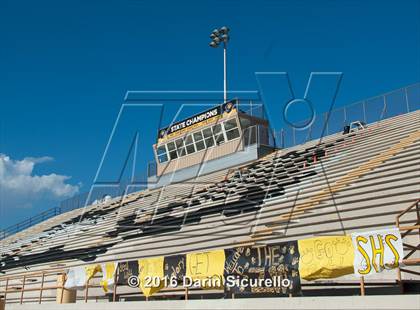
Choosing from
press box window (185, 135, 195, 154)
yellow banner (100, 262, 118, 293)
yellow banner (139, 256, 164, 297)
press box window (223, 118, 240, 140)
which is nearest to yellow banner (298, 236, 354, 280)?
yellow banner (139, 256, 164, 297)

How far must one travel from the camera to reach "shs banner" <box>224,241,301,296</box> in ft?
24.1

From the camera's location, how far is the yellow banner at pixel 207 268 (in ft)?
27.0

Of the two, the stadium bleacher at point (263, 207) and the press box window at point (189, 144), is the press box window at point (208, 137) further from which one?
the stadium bleacher at point (263, 207)

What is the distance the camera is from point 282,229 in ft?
34.2

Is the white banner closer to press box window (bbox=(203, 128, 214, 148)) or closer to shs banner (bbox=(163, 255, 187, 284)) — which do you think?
shs banner (bbox=(163, 255, 187, 284))

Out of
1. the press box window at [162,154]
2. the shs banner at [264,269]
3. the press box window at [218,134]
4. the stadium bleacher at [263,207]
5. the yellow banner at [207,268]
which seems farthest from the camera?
the press box window at [162,154]

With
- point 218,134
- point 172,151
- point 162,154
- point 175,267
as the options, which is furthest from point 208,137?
point 175,267

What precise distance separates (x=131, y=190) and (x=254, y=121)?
9.01 metres

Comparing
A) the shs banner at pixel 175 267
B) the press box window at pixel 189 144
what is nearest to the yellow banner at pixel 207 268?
the shs banner at pixel 175 267

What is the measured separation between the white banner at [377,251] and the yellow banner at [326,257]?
0.43ft

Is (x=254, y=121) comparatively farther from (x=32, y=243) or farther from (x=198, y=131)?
(x=32, y=243)

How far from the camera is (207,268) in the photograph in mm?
8414

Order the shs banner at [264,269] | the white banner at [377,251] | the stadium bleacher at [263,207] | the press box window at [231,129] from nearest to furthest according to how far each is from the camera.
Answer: the white banner at [377,251] → the shs banner at [264,269] → the stadium bleacher at [263,207] → the press box window at [231,129]

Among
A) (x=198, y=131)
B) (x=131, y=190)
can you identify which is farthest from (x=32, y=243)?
(x=198, y=131)
